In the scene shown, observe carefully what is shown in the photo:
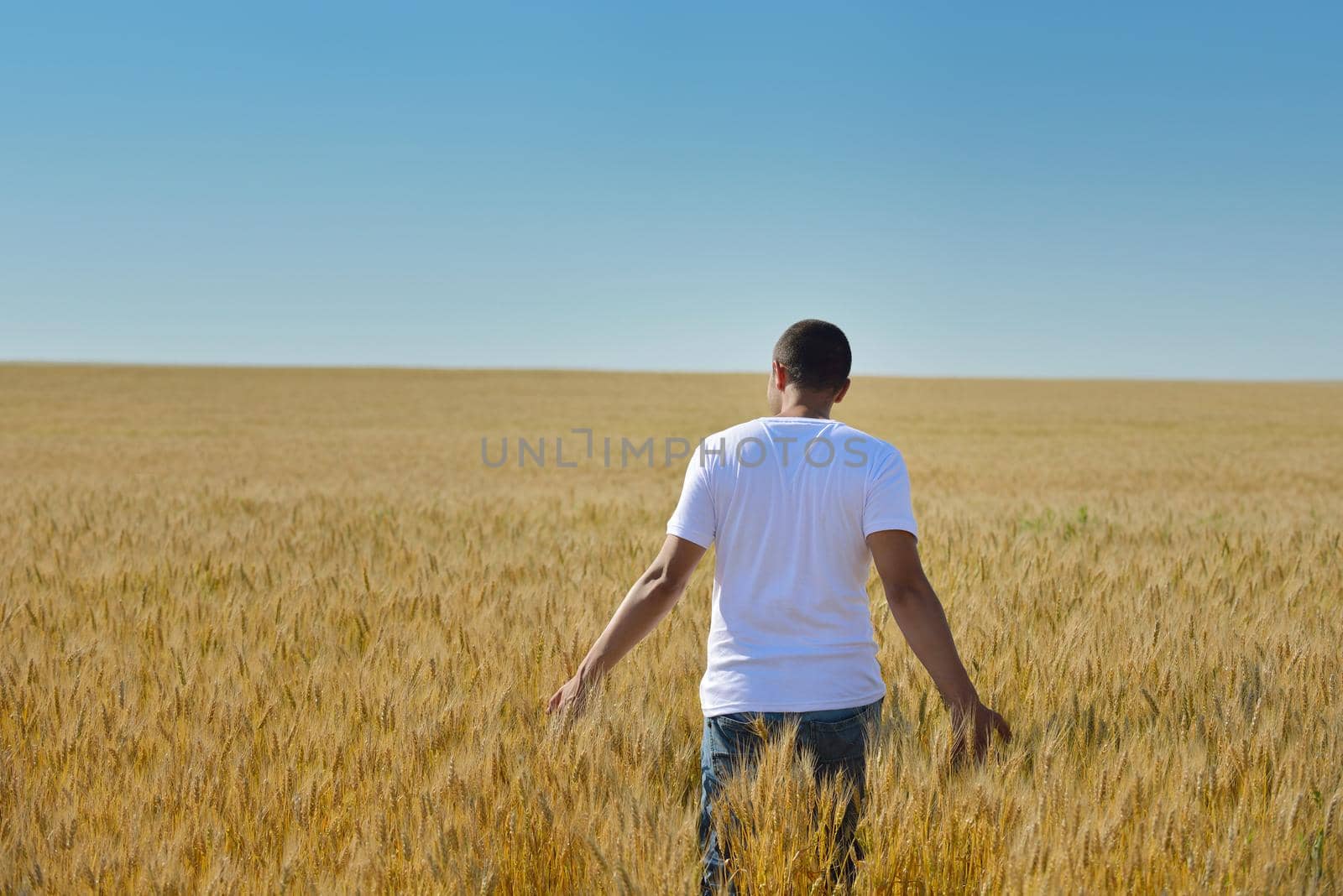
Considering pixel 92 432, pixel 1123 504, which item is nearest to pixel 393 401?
pixel 92 432

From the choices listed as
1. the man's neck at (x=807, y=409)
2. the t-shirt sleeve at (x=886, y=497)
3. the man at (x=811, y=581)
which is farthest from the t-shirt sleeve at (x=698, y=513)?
the t-shirt sleeve at (x=886, y=497)

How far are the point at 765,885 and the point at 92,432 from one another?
103 feet

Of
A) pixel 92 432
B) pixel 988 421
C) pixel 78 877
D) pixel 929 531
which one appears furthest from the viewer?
pixel 988 421

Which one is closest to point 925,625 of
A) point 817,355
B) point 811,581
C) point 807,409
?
point 811,581

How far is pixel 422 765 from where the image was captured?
2.47 meters

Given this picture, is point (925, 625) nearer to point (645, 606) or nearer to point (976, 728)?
point (976, 728)

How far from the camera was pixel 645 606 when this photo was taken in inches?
87.0

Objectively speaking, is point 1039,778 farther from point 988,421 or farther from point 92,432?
point 988,421

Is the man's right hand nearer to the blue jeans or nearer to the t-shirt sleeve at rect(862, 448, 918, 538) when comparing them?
the blue jeans

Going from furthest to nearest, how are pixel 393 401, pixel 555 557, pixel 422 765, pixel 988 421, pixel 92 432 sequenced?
pixel 393 401 < pixel 988 421 < pixel 92 432 < pixel 555 557 < pixel 422 765

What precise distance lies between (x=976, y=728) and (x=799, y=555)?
59 cm

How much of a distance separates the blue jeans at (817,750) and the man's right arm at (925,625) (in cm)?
18

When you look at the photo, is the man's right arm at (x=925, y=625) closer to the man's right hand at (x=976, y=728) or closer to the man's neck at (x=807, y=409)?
the man's right hand at (x=976, y=728)

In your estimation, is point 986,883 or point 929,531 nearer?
point 986,883
